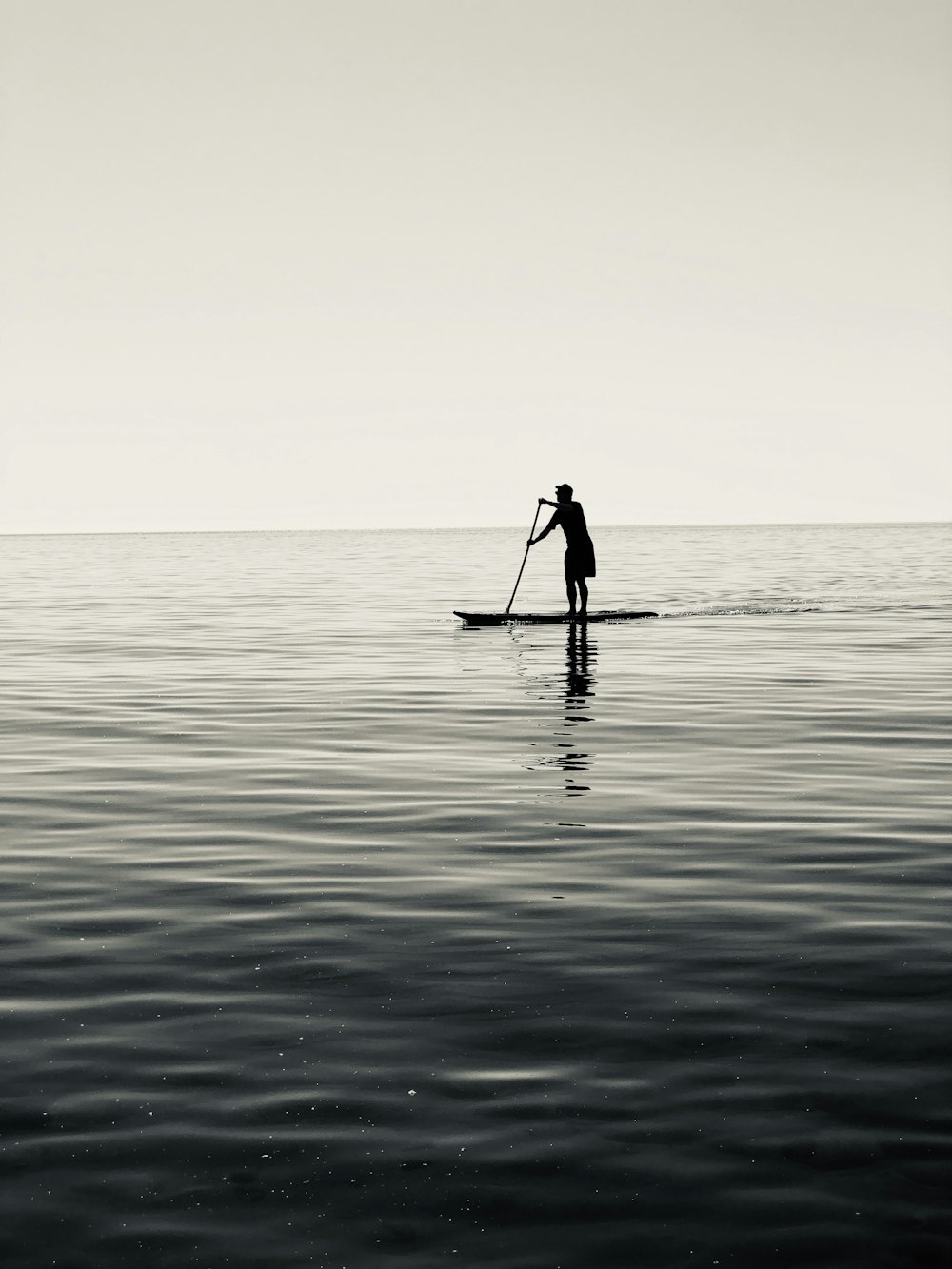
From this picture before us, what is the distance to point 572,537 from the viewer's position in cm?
2734

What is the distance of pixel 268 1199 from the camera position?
4.44m

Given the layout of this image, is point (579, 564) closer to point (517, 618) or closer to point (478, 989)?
point (517, 618)

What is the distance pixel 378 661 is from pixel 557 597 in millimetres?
22555

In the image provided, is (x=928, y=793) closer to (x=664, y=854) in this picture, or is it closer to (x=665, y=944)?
(x=664, y=854)

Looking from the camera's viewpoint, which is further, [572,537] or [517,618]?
[517,618]

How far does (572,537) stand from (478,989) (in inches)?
837

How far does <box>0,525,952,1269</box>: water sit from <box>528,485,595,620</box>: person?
11.0 meters

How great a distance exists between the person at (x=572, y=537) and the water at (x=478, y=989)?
1100 centimetres

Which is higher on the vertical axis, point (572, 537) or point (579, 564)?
point (572, 537)

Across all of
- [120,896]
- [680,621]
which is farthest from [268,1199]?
[680,621]

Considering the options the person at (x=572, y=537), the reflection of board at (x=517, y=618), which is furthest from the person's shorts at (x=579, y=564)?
the reflection of board at (x=517, y=618)

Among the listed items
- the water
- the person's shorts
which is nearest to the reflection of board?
the person's shorts

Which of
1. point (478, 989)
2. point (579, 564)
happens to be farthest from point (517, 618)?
point (478, 989)

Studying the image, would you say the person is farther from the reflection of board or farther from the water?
the water
